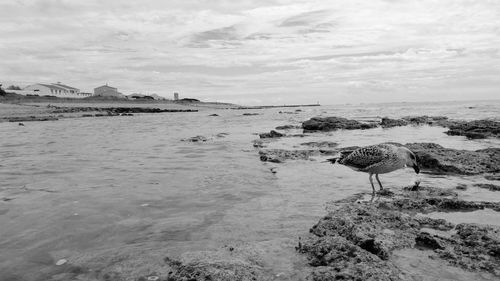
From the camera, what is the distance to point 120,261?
4.99 meters

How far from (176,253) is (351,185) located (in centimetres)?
548

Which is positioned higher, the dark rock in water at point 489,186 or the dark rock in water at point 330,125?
the dark rock in water at point 330,125

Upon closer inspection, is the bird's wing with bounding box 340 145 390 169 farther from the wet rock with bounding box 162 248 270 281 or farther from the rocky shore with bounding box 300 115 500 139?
the rocky shore with bounding box 300 115 500 139

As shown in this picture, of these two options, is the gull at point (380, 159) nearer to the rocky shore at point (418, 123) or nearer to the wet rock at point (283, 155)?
the wet rock at point (283, 155)

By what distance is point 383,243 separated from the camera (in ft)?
17.0

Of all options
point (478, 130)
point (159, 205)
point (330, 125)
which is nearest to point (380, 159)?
point (159, 205)

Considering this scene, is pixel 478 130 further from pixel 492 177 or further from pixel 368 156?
pixel 368 156

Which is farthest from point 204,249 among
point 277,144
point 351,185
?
point 277,144

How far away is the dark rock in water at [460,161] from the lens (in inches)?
413

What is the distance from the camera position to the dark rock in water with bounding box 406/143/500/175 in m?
10.5

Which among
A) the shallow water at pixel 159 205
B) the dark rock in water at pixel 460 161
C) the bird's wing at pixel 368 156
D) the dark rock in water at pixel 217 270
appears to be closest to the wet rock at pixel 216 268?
the dark rock in water at pixel 217 270

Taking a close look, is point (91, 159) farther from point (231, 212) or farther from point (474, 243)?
point (474, 243)

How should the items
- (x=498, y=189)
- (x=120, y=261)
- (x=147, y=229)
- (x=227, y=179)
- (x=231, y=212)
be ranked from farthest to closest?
(x=227, y=179) → (x=498, y=189) → (x=231, y=212) → (x=147, y=229) → (x=120, y=261)

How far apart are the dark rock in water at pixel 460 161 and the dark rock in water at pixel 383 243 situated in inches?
147
